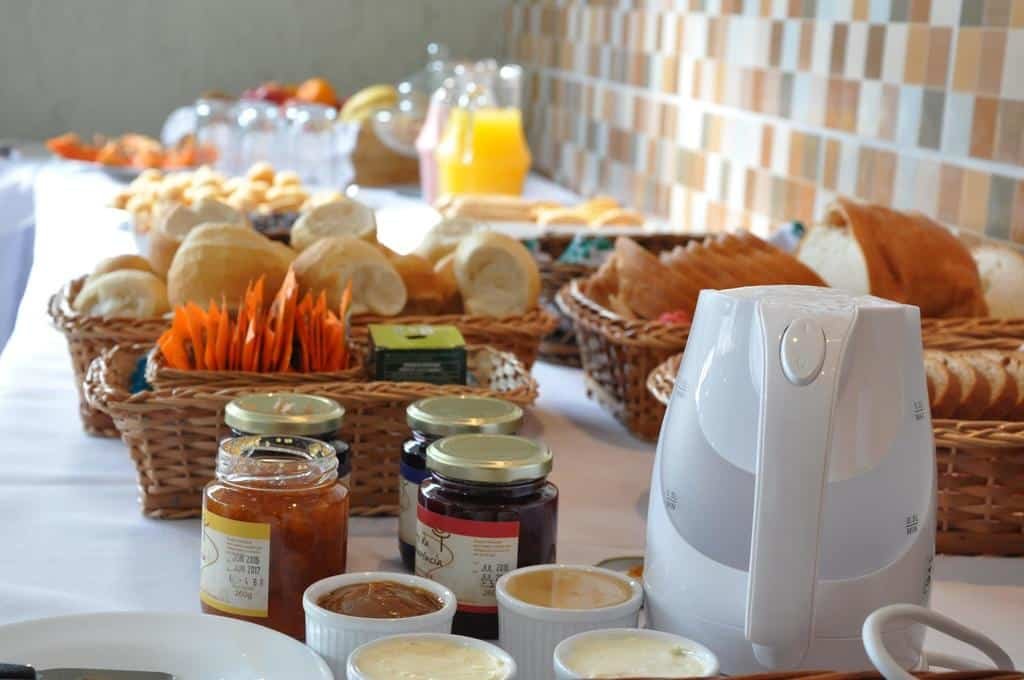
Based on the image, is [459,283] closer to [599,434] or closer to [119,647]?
[599,434]

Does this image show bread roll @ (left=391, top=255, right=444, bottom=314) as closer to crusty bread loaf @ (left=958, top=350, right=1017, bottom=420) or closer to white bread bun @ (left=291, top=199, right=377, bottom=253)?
white bread bun @ (left=291, top=199, right=377, bottom=253)

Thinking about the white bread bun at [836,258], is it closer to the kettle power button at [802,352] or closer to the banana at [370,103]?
the kettle power button at [802,352]

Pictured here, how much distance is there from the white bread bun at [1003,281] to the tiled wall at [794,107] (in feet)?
0.33

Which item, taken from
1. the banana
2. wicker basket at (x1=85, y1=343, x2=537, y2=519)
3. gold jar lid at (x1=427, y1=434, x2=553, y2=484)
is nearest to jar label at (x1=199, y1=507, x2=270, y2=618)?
gold jar lid at (x1=427, y1=434, x2=553, y2=484)

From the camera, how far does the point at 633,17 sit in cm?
263

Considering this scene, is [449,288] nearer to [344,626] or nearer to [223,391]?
[223,391]

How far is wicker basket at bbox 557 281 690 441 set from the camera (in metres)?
1.14

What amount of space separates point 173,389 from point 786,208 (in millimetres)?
1198

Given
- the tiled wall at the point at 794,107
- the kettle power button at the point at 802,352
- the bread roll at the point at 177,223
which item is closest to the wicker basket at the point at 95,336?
the bread roll at the point at 177,223

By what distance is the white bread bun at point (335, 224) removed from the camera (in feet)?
4.36

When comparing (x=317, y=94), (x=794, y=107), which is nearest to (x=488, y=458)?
(x=794, y=107)

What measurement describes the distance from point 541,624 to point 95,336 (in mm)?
605

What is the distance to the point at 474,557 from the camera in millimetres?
748

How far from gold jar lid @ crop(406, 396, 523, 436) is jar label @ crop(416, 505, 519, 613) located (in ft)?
0.30
